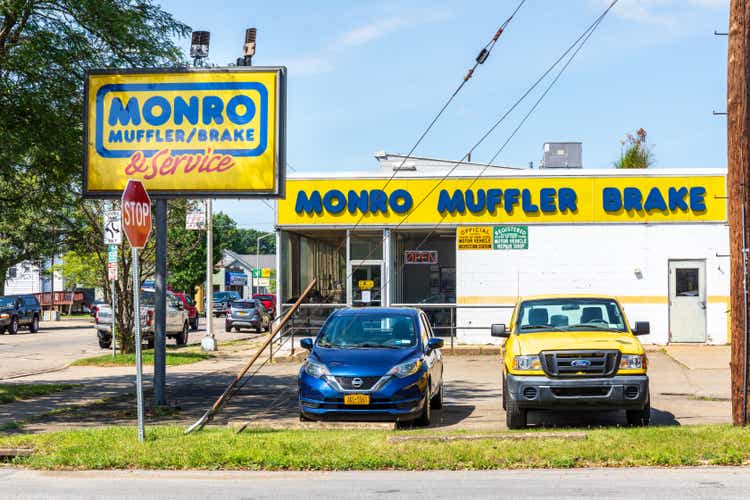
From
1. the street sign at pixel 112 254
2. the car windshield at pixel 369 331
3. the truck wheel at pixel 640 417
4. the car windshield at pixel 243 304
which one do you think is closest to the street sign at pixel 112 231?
the street sign at pixel 112 254

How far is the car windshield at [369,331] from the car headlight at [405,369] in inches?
29.3

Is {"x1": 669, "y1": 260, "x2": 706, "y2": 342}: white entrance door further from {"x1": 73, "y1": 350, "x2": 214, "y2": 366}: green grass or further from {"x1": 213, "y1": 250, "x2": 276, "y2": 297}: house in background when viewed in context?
{"x1": 213, "y1": 250, "x2": 276, "y2": 297}: house in background

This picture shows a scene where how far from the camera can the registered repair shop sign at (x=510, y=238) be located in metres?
29.8

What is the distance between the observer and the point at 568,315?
1389 cm

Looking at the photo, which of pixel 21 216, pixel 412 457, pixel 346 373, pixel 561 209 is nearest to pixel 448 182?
pixel 561 209

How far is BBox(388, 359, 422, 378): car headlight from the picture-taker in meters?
13.0

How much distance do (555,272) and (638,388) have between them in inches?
695

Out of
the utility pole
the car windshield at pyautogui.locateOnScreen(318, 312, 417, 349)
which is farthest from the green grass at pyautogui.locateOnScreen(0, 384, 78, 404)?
the utility pole

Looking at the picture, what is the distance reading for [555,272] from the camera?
29.7 m

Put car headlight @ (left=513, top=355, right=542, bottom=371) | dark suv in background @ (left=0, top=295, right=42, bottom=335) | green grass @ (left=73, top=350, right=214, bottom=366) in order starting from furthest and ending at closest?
dark suv in background @ (left=0, top=295, right=42, bottom=335) < green grass @ (left=73, top=350, right=214, bottom=366) < car headlight @ (left=513, top=355, right=542, bottom=371)

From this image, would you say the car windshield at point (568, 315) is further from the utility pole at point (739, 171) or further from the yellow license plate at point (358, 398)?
the yellow license plate at point (358, 398)

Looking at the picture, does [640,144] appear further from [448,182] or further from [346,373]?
[346,373]

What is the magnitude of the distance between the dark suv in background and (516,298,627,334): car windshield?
3631cm

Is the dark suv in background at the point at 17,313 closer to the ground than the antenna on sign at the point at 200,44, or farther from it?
closer to the ground
